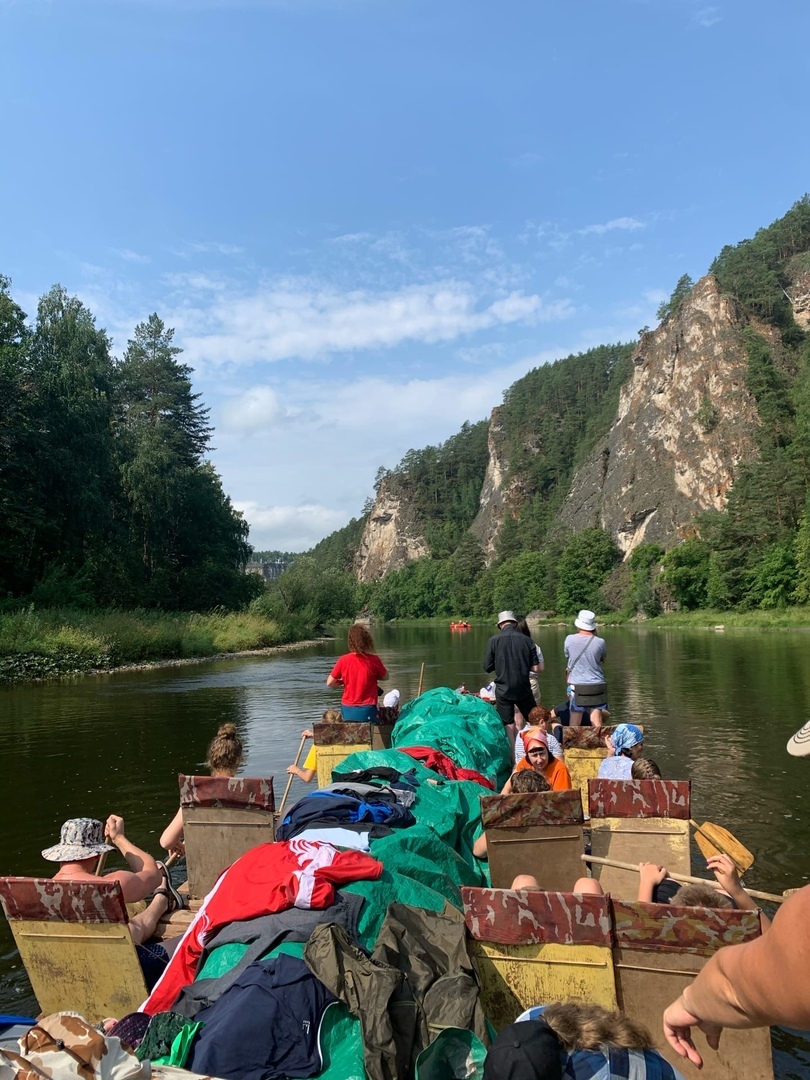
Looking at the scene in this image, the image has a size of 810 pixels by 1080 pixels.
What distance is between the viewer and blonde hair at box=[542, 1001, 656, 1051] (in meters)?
2.52

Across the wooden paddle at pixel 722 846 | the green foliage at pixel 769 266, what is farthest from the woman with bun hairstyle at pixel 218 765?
the green foliage at pixel 769 266

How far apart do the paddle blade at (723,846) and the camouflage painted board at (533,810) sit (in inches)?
61.7

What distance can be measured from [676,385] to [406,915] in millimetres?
91441

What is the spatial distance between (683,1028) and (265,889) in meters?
2.58

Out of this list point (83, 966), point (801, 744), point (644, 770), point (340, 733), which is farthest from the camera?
point (340, 733)

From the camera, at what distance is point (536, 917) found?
3.84 metres

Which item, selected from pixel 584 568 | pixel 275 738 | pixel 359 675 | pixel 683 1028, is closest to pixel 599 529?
pixel 584 568

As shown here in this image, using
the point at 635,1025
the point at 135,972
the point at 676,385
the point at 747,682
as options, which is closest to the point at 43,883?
the point at 135,972

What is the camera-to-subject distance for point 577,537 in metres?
92.9

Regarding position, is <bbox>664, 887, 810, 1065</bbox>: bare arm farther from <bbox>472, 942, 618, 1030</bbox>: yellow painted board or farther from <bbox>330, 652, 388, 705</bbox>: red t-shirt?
<bbox>330, 652, 388, 705</bbox>: red t-shirt

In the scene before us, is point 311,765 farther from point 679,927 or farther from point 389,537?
point 389,537

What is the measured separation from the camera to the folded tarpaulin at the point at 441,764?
25.5ft

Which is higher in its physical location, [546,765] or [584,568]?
[584,568]

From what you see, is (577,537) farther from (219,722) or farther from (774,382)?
(219,722)
